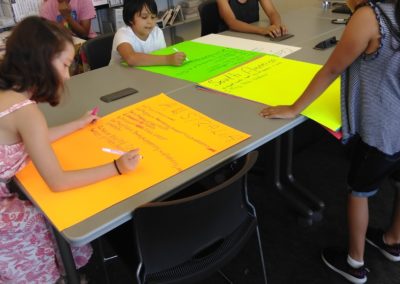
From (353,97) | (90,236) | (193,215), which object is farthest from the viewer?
(353,97)

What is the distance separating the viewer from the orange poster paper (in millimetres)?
921

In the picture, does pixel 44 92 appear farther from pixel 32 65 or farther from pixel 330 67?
pixel 330 67

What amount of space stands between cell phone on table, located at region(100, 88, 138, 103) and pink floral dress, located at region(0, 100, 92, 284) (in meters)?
0.48

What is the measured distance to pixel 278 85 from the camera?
58.3 inches

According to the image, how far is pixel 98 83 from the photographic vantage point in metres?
1.71

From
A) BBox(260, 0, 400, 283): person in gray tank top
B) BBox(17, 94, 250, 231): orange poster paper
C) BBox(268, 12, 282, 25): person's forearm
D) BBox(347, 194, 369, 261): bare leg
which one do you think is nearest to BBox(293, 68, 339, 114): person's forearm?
BBox(260, 0, 400, 283): person in gray tank top

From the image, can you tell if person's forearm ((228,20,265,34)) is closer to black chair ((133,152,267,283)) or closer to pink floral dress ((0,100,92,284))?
black chair ((133,152,267,283))

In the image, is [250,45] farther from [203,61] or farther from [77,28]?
[77,28]

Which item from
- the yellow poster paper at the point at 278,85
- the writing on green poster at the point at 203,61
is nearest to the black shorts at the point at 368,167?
the yellow poster paper at the point at 278,85

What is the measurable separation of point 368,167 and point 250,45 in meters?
0.99

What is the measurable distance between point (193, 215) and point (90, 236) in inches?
10.6

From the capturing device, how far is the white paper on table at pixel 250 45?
1875mm

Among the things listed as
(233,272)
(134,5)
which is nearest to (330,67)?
(233,272)

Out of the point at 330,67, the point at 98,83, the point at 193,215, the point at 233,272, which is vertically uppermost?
the point at 330,67
